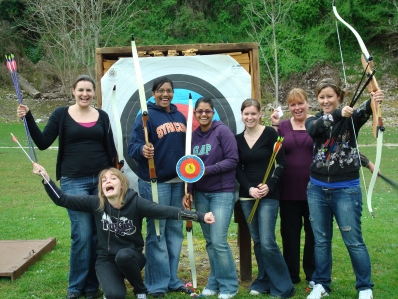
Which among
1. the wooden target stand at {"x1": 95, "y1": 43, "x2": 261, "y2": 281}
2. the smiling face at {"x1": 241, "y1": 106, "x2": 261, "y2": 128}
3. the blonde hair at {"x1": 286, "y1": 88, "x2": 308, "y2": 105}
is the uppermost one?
the wooden target stand at {"x1": 95, "y1": 43, "x2": 261, "y2": 281}

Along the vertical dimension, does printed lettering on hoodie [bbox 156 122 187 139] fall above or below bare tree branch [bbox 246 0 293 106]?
below

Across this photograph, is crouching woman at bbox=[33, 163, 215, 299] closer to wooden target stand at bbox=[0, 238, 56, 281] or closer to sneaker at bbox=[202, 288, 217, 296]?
sneaker at bbox=[202, 288, 217, 296]

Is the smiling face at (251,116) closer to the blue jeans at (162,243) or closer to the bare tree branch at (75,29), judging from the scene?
the blue jeans at (162,243)

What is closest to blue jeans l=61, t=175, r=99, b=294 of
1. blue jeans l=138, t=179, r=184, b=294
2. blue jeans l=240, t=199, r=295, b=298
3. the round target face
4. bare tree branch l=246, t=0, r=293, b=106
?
blue jeans l=138, t=179, r=184, b=294

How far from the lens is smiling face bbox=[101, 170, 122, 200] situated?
3.84 metres

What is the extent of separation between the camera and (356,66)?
27750 mm

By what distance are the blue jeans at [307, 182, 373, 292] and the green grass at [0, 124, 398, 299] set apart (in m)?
0.33

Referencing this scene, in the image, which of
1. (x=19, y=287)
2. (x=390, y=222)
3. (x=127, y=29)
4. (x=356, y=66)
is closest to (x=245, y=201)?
(x=19, y=287)

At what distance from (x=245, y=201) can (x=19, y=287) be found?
197cm

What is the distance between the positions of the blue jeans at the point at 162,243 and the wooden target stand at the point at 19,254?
1250 millimetres

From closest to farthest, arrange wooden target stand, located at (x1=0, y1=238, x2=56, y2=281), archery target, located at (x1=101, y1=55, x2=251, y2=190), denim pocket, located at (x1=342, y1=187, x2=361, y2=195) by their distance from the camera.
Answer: denim pocket, located at (x1=342, y1=187, x2=361, y2=195) < wooden target stand, located at (x1=0, y1=238, x2=56, y2=281) < archery target, located at (x1=101, y1=55, x2=251, y2=190)

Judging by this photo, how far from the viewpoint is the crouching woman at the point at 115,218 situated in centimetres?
381

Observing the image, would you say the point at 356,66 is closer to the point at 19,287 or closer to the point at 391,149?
the point at 391,149

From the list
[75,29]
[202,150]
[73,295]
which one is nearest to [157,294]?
[73,295]
